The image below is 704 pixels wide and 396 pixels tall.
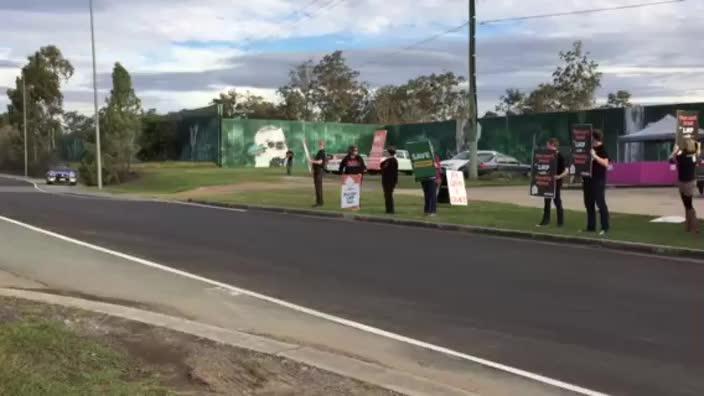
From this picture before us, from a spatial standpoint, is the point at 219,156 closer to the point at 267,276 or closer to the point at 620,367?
the point at 267,276

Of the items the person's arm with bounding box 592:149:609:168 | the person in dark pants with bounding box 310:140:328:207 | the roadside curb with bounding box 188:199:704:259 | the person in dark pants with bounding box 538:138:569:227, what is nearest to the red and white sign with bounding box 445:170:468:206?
the roadside curb with bounding box 188:199:704:259

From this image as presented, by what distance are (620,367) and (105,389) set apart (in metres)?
3.94

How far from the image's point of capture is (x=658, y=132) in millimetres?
34469

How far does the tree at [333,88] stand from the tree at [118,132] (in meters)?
34.5

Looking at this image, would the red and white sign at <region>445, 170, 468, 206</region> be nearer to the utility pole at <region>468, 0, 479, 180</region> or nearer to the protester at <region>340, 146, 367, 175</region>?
the protester at <region>340, 146, 367, 175</region>

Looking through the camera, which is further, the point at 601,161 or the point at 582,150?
the point at 582,150

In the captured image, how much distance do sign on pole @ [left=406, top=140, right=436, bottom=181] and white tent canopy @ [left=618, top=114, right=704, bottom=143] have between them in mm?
17865

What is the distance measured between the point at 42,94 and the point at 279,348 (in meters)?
90.9

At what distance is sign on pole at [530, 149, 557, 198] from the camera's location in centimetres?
1648

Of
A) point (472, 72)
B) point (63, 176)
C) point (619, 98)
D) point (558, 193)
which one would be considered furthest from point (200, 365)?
point (619, 98)

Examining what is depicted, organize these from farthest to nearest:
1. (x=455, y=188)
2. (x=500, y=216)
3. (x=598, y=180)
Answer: (x=455, y=188)
(x=500, y=216)
(x=598, y=180)

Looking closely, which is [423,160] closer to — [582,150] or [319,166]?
[319,166]

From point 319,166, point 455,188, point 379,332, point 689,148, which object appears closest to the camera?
point 379,332

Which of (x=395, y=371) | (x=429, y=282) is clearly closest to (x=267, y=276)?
(x=429, y=282)
